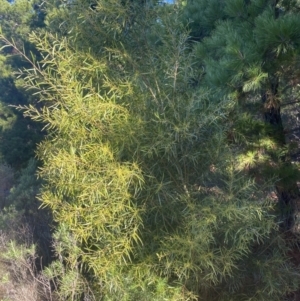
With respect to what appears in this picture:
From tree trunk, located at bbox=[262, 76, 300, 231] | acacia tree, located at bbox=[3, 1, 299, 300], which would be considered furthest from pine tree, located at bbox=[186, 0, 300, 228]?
acacia tree, located at bbox=[3, 1, 299, 300]

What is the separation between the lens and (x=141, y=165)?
4.17 metres

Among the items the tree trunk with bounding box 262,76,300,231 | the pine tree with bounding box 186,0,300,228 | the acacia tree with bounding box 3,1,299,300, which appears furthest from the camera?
the tree trunk with bounding box 262,76,300,231

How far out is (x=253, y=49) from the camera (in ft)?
15.0

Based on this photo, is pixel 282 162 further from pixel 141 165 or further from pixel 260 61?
pixel 141 165

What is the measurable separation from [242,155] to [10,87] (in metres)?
12.0

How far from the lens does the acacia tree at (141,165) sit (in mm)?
4090

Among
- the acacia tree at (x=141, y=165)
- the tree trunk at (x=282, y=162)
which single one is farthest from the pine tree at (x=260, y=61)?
the acacia tree at (x=141, y=165)

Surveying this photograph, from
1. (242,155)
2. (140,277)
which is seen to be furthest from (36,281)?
(242,155)

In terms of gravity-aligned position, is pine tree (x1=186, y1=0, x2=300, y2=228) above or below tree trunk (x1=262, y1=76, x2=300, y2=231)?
above

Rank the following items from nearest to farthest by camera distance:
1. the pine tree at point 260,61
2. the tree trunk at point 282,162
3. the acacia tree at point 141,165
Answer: the acacia tree at point 141,165, the pine tree at point 260,61, the tree trunk at point 282,162

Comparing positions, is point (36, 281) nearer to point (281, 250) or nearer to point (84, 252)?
point (84, 252)

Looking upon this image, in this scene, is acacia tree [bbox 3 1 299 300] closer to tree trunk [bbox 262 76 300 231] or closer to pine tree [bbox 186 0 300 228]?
pine tree [bbox 186 0 300 228]

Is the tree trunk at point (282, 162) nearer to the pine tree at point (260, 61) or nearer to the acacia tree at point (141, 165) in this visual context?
the pine tree at point (260, 61)

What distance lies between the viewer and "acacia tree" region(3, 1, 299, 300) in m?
4.09
